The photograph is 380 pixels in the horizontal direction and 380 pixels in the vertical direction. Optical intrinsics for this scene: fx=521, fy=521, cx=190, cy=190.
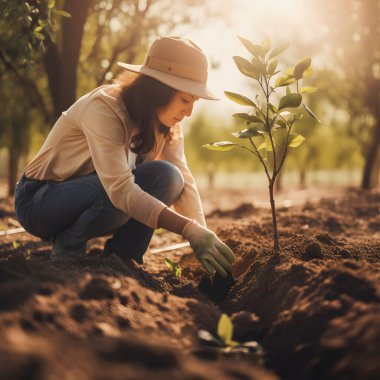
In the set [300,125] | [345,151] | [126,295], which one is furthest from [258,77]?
[345,151]

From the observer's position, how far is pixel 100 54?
8.13 m

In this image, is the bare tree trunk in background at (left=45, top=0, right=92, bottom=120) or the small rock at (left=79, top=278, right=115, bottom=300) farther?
the bare tree trunk in background at (left=45, top=0, right=92, bottom=120)

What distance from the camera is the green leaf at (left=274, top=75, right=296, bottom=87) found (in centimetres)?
273

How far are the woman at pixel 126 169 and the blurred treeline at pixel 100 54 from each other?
39.6 inches

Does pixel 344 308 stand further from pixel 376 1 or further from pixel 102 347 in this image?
pixel 376 1

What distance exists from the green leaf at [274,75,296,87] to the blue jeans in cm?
84

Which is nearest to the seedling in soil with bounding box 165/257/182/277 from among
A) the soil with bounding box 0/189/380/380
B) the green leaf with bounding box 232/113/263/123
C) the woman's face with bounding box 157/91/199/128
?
the soil with bounding box 0/189/380/380

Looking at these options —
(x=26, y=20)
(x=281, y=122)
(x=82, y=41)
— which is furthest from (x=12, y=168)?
(x=281, y=122)

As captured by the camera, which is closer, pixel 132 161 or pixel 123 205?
pixel 123 205

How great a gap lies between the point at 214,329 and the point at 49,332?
709mm

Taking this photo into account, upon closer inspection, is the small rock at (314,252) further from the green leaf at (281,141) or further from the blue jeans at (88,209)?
the blue jeans at (88,209)

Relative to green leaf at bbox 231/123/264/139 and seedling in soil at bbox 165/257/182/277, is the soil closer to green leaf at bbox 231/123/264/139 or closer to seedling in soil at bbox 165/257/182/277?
seedling in soil at bbox 165/257/182/277

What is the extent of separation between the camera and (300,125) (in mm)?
19484

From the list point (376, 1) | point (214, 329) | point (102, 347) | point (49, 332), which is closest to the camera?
point (102, 347)
